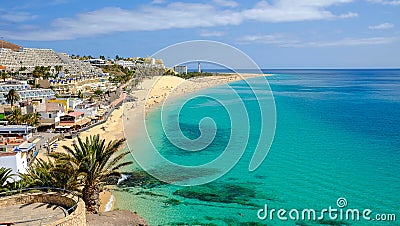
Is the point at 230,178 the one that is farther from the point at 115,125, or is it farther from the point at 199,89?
the point at 199,89

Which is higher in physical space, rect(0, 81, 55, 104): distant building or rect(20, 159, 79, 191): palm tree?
rect(0, 81, 55, 104): distant building

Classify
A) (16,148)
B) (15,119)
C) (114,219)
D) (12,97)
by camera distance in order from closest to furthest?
(114,219) < (16,148) < (15,119) < (12,97)

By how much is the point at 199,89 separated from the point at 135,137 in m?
59.2

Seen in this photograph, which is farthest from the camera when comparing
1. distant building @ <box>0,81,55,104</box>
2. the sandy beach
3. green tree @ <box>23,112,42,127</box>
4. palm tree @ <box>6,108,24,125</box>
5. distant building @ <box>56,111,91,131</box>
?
distant building @ <box>0,81,55,104</box>

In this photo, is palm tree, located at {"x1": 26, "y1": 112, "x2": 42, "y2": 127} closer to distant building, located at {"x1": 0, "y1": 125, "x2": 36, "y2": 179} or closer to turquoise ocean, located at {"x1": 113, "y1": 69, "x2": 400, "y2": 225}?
distant building, located at {"x1": 0, "y1": 125, "x2": 36, "y2": 179}

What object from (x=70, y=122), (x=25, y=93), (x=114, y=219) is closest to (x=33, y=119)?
(x=70, y=122)

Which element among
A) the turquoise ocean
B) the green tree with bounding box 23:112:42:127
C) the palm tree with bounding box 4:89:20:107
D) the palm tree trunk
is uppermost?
the palm tree with bounding box 4:89:20:107

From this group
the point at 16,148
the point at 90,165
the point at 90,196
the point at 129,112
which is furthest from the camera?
the point at 129,112

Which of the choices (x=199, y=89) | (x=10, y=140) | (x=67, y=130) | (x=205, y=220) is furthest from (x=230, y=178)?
(x=199, y=89)

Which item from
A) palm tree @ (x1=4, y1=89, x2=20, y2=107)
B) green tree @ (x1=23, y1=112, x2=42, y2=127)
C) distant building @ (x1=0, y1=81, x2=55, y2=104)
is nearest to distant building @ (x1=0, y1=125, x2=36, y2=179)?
green tree @ (x1=23, y1=112, x2=42, y2=127)

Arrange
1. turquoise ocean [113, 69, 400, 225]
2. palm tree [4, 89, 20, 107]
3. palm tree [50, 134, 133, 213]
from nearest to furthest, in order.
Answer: palm tree [50, 134, 133, 213]
turquoise ocean [113, 69, 400, 225]
palm tree [4, 89, 20, 107]

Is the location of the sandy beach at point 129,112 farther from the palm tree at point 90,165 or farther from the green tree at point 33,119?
the palm tree at point 90,165

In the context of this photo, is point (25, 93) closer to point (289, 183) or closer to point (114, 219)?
point (289, 183)

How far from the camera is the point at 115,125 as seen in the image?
1668 inches
